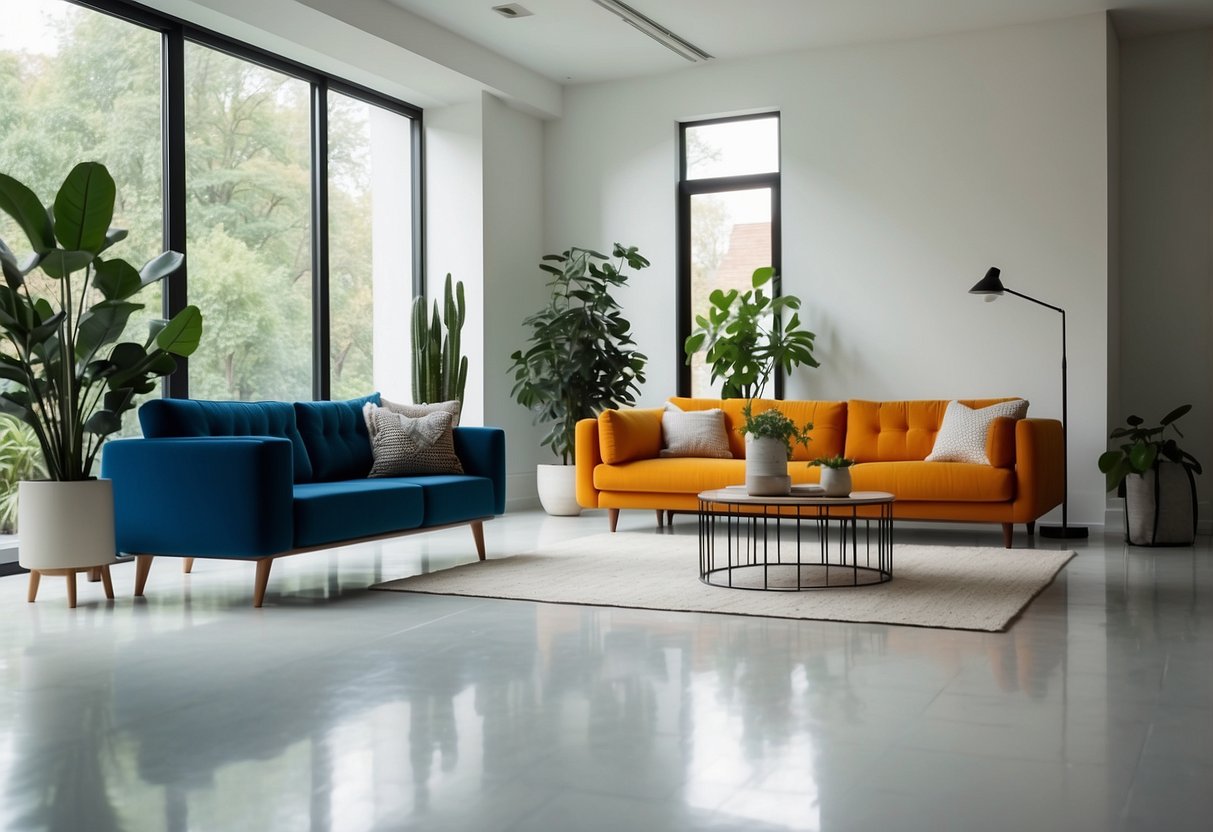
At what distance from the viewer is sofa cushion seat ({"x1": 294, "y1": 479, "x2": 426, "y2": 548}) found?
448cm

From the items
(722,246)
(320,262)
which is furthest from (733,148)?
(320,262)

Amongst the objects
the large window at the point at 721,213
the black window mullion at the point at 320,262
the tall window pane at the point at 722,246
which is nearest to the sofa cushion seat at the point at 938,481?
the tall window pane at the point at 722,246

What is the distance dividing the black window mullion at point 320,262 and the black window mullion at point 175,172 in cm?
114

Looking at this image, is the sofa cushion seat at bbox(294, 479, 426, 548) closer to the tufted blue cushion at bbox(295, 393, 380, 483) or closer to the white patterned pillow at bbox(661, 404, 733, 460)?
the tufted blue cushion at bbox(295, 393, 380, 483)

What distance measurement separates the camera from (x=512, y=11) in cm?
709

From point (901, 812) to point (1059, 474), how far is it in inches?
194

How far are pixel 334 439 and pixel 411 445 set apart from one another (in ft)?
1.21

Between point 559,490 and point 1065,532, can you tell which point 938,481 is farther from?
point 559,490

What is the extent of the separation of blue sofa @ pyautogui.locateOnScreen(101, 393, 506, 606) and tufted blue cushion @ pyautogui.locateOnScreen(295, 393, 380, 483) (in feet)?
0.25

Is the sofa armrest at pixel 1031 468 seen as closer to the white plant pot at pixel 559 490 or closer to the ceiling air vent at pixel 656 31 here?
the white plant pot at pixel 559 490

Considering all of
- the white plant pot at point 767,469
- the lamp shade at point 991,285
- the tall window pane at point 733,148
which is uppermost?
the tall window pane at point 733,148

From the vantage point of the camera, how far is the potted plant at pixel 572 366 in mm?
8078

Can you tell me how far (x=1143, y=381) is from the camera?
7.51 m

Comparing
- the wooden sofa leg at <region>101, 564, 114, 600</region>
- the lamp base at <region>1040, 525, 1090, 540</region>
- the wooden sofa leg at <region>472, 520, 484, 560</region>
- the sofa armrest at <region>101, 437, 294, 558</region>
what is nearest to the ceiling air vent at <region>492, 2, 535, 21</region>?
the wooden sofa leg at <region>472, 520, 484, 560</region>
